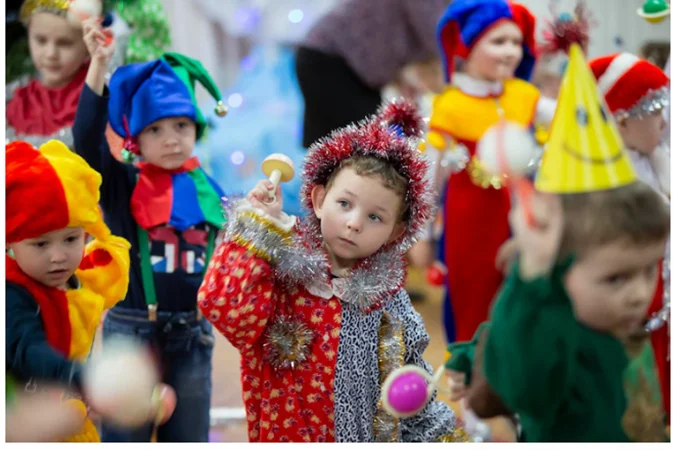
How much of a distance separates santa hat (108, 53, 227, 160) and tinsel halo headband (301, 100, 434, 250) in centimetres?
34

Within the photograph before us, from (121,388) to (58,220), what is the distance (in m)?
0.24

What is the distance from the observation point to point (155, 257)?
1475 millimetres

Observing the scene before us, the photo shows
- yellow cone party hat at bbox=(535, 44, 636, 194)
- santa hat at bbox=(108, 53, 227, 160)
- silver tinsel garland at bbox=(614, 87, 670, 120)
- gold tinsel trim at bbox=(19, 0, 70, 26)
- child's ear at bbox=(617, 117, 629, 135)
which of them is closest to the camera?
yellow cone party hat at bbox=(535, 44, 636, 194)

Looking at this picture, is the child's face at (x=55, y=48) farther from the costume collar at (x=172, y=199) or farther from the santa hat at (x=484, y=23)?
the santa hat at (x=484, y=23)

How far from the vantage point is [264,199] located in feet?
3.63

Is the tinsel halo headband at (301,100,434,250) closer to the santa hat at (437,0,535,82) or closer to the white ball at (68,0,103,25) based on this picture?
the santa hat at (437,0,535,82)

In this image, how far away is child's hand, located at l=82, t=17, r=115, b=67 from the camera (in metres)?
Result: 1.28

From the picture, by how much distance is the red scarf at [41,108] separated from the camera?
1.61 meters

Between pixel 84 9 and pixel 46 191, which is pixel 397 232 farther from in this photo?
pixel 84 9

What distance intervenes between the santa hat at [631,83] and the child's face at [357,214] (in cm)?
33

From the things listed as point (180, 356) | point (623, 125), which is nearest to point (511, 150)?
point (623, 125)

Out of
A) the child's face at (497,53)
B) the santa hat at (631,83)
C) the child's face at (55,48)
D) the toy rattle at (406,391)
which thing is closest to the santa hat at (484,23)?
the child's face at (497,53)

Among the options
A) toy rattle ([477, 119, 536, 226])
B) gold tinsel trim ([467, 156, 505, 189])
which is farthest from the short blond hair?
toy rattle ([477, 119, 536, 226])

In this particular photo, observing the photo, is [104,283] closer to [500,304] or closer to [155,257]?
[155,257]
